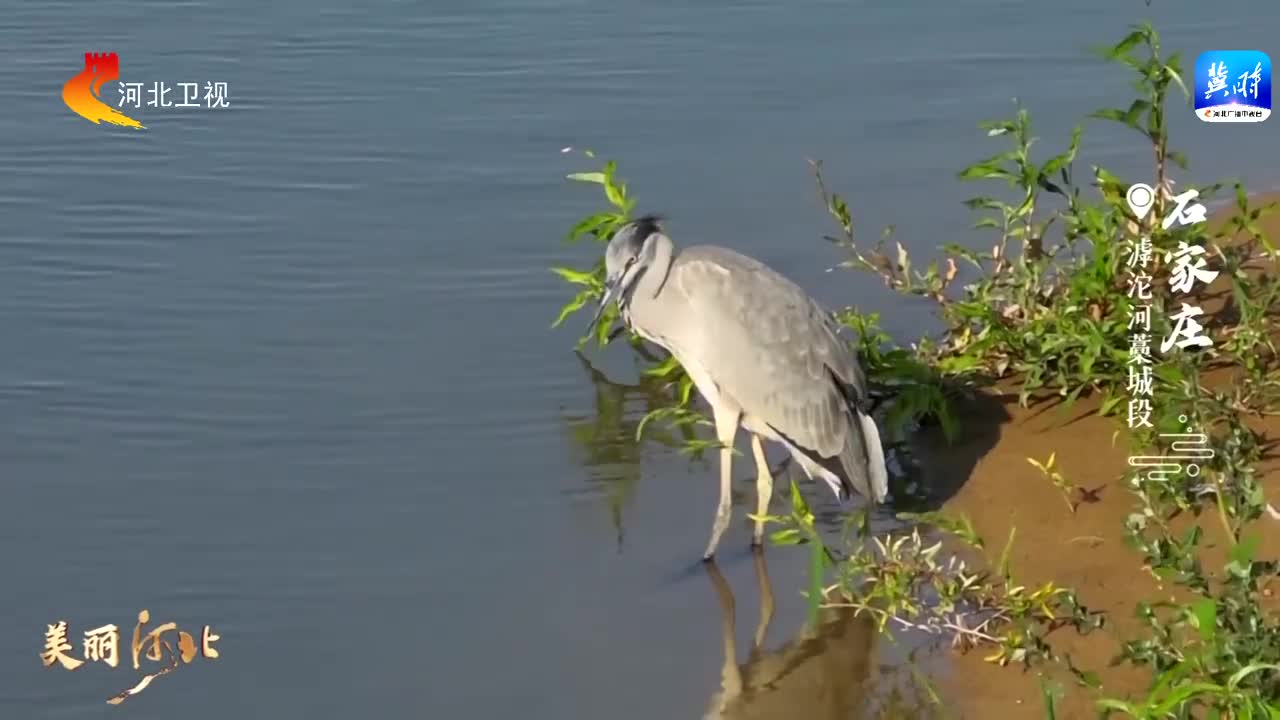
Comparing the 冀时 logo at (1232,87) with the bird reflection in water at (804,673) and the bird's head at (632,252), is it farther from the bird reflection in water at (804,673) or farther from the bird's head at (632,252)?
the bird reflection in water at (804,673)

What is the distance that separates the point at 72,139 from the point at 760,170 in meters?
3.49

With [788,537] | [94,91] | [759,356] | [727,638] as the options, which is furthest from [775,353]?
[94,91]

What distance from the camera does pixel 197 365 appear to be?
8.09 m

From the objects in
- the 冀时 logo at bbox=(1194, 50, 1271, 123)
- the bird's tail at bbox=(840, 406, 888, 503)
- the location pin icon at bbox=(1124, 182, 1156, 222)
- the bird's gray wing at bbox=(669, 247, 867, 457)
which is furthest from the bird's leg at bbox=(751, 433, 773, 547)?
the 冀时 logo at bbox=(1194, 50, 1271, 123)

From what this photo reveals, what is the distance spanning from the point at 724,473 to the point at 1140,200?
5.99 ft

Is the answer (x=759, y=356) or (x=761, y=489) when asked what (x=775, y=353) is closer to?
(x=759, y=356)

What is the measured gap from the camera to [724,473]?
6762 millimetres

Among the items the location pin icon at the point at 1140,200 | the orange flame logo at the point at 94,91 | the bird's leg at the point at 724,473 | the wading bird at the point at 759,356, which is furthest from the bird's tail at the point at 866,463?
the orange flame logo at the point at 94,91

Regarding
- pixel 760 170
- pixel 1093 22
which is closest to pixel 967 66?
pixel 1093 22

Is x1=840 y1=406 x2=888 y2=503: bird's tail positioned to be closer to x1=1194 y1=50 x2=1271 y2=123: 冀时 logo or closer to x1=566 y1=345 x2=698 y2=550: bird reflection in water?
x1=566 y1=345 x2=698 y2=550: bird reflection in water

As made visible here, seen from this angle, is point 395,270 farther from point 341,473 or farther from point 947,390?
point 947,390

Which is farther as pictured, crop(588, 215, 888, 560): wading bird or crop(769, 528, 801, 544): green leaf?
crop(588, 215, 888, 560): wading bird

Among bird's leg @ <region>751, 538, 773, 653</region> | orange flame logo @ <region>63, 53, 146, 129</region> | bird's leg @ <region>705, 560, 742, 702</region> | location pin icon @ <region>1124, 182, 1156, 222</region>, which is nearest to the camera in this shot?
bird's leg @ <region>705, 560, 742, 702</region>

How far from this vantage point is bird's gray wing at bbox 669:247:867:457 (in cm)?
671
